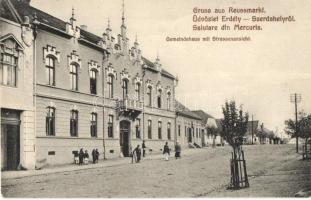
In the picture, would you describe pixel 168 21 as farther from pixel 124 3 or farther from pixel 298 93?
pixel 298 93

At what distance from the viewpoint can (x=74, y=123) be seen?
25.0 m

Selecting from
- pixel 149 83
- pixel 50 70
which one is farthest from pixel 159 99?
pixel 50 70

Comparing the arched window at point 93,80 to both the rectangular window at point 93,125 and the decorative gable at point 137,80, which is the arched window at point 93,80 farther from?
the decorative gable at point 137,80

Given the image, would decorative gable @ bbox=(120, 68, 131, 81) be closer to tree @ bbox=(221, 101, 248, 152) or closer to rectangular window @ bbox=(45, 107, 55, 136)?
rectangular window @ bbox=(45, 107, 55, 136)

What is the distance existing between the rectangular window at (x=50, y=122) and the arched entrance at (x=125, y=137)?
7.67 metres

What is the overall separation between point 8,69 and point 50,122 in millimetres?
4653

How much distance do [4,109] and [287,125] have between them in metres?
17.8

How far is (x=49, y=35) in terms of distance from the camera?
888 inches

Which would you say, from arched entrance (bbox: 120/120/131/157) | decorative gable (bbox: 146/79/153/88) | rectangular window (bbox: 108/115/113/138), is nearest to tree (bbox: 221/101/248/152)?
rectangular window (bbox: 108/115/113/138)

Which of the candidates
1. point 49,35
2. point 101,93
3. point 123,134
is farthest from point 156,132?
point 49,35

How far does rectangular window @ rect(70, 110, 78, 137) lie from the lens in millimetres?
24652

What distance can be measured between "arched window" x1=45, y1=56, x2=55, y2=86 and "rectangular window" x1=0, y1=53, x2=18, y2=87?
3244 mm

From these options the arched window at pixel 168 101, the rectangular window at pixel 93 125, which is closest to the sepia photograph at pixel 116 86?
the rectangular window at pixel 93 125

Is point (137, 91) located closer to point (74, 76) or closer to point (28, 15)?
point (74, 76)
